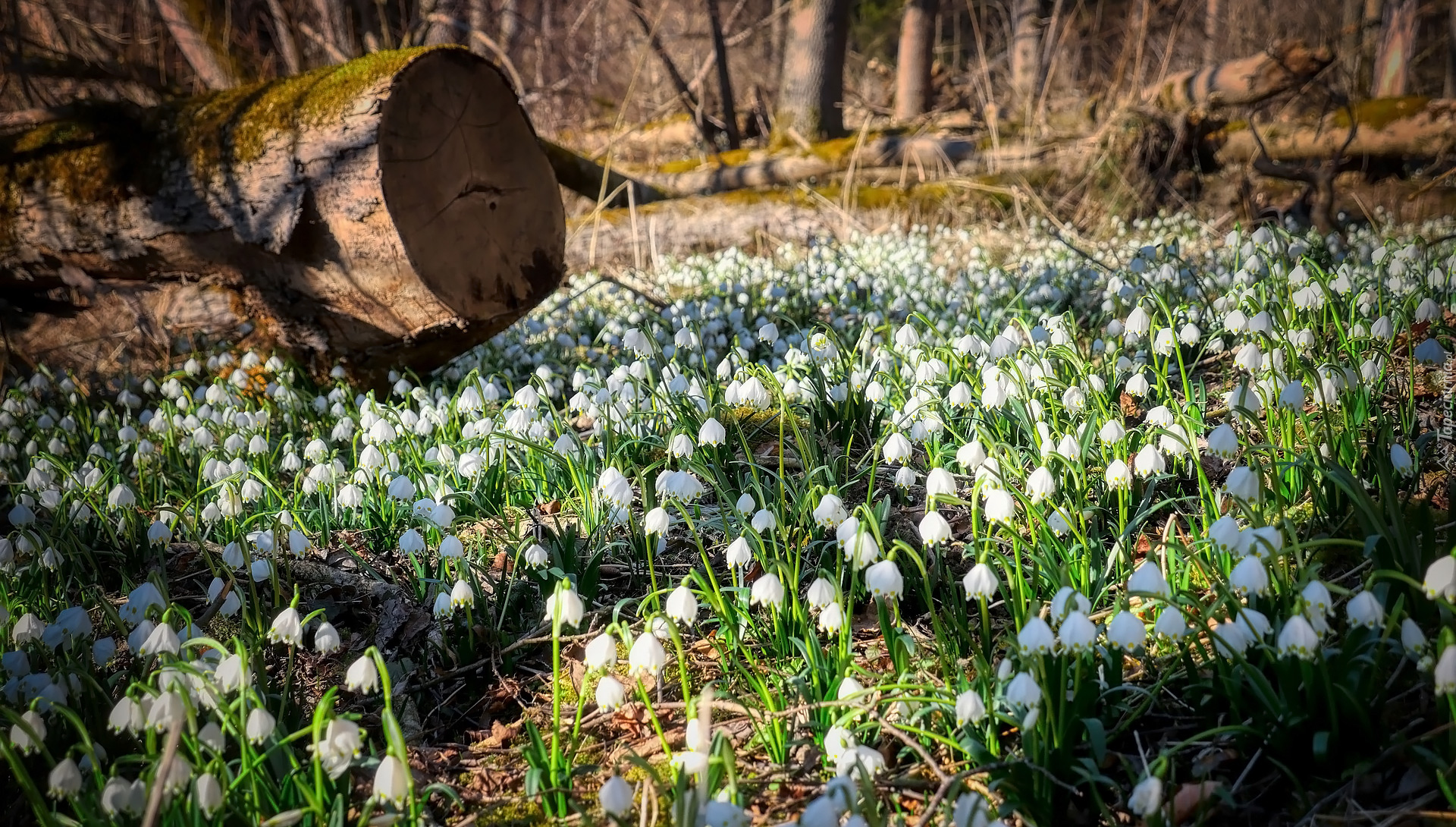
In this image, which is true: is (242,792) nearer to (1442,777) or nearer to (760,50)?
(1442,777)

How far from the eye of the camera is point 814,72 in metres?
10.2

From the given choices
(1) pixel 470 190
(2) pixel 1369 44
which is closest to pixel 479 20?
(1) pixel 470 190

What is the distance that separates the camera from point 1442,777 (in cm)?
131

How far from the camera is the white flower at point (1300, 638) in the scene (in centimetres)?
140

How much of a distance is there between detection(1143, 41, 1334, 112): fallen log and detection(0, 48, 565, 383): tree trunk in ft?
19.8

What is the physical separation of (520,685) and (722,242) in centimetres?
663

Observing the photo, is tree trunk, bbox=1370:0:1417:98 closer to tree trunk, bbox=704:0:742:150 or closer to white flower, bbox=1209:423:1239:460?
tree trunk, bbox=704:0:742:150

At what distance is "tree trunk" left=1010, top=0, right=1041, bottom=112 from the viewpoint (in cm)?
1202

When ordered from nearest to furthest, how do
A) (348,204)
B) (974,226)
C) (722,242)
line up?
(348,204) → (974,226) → (722,242)

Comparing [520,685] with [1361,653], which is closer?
[1361,653]

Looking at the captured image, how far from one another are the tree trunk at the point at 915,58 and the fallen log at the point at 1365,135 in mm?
4423

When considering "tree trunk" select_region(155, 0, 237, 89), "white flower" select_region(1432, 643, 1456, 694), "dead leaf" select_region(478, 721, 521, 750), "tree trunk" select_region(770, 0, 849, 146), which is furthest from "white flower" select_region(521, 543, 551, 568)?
"tree trunk" select_region(770, 0, 849, 146)

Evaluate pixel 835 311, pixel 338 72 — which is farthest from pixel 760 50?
pixel 338 72

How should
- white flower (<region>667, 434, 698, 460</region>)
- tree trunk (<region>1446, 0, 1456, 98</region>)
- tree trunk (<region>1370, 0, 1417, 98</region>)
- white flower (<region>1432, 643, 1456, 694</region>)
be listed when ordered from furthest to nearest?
1. tree trunk (<region>1370, 0, 1417, 98</region>)
2. tree trunk (<region>1446, 0, 1456, 98</region>)
3. white flower (<region>667, 434, 698, 460</region>)
4. white flower (<region>1432, 643, 1456, 694</region>)
